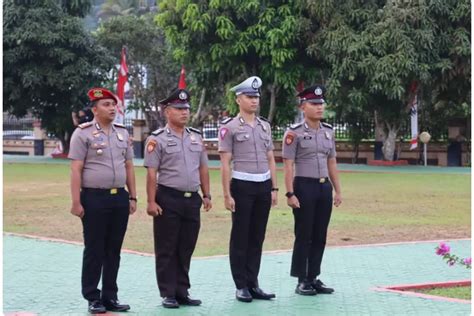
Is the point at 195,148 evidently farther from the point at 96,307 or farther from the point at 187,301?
the point at 96,307

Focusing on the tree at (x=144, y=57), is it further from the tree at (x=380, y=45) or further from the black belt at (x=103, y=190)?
the black belt at (x=103, y=190)

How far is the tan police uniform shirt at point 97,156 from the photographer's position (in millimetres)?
6840

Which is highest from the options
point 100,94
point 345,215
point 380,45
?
point 380,45

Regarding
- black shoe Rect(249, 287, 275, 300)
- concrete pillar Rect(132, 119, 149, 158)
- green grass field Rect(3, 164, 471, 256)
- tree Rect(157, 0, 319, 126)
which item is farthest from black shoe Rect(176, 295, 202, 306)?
concrete pillar Rect(132, 119, 149, 158)

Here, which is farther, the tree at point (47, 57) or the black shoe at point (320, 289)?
the tree at point (47, 57)

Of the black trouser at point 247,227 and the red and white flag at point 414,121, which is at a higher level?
the red and white flag at point 414,121

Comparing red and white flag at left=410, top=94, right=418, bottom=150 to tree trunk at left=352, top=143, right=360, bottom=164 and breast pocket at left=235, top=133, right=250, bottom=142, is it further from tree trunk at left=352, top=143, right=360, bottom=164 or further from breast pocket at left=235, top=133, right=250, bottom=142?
breast pocket at left=235, top=133, right=250, bottom=142

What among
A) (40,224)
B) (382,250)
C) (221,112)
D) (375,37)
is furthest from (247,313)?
(221,112)

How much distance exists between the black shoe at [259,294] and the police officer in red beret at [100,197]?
1064 millimetres

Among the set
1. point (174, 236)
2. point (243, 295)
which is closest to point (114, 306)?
point (174, 236)

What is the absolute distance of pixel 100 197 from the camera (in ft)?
22.4

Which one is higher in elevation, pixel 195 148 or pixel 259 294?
pixel 195 148

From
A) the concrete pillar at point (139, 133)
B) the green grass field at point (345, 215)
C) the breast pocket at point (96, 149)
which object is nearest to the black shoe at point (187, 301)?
the breast pocket at point (96, 149)

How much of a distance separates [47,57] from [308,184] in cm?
2294
